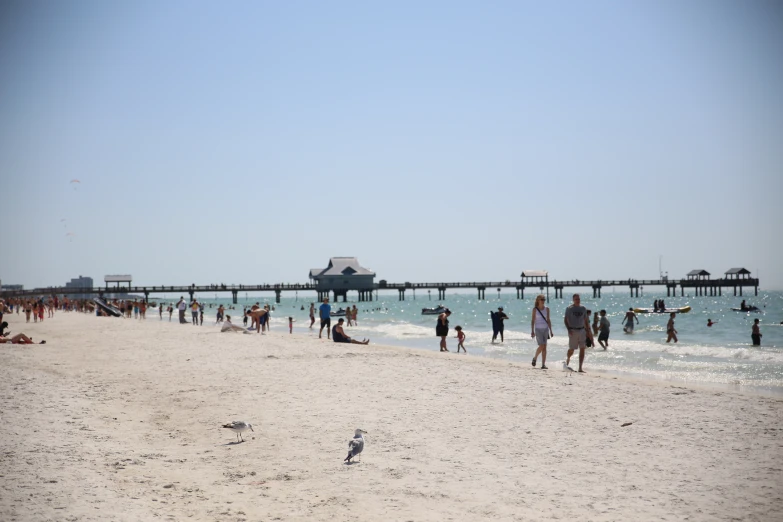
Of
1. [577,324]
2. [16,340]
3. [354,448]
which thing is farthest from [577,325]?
A: [16,340]

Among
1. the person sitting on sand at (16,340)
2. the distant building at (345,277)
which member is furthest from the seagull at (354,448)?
the distant building at (345,277)

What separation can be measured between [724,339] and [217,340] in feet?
69.5

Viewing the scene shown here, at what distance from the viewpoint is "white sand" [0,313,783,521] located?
5176 millimetres

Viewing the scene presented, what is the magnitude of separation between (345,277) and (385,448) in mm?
86842

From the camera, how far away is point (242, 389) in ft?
34.0

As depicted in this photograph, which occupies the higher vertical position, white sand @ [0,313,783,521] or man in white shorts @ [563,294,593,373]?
man in white shorts @ [563,294,593,373]

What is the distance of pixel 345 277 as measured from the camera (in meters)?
93.4

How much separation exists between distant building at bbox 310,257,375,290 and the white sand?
80955 mm

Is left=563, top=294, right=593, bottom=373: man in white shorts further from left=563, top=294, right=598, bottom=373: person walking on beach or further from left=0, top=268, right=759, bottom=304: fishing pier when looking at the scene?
left=0, top=268, right=759, bottom=304: fishing pier

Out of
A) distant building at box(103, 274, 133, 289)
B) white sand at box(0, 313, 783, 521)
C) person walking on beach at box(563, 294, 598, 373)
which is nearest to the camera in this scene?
white sand at box(0, 313, 783, 521)

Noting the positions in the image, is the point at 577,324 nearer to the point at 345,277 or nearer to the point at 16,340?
the point at 16,340

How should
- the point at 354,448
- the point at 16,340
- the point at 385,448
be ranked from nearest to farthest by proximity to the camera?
the point at 354,448, the point at 385,448, the point at 16,340

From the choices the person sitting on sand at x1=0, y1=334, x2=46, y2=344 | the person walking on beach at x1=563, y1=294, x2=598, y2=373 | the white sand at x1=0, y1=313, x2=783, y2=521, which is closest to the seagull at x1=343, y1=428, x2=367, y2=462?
the white sand at x1=0, y1=313, x2=783, y2=521

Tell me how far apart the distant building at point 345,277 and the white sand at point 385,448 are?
266 feet
